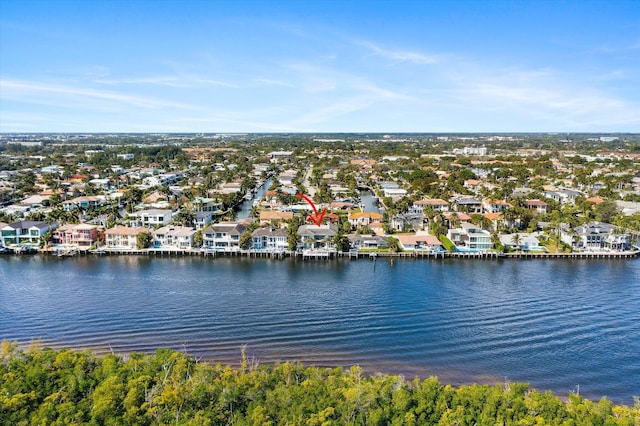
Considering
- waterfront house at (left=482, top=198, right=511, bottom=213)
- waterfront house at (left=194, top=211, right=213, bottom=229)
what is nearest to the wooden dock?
waterfront house at (left=194, top=211, right=213, bottom=229)

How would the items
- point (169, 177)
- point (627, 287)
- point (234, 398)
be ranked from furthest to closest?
point (169, 177) → point (627, 287) → point (234, 398)

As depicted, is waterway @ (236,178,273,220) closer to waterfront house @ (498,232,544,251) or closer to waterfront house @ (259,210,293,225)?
waterfront house @ (259,210,293,225)

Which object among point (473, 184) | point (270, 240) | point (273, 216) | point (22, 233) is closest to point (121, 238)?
point (22, 233)

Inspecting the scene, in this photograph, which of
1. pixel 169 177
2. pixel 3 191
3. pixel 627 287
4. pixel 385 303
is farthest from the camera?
pixel 169 177

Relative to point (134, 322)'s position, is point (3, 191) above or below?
above

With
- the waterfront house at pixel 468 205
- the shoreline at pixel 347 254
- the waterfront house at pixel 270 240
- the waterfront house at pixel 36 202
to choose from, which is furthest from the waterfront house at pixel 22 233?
the waterfront house at pixel 468 205

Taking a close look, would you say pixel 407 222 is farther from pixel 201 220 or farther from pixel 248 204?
pixel 248 204

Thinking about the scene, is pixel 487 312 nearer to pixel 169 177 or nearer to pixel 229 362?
pixel 229 362

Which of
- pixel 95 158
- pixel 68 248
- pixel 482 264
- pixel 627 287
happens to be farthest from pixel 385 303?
pixel 95 158
